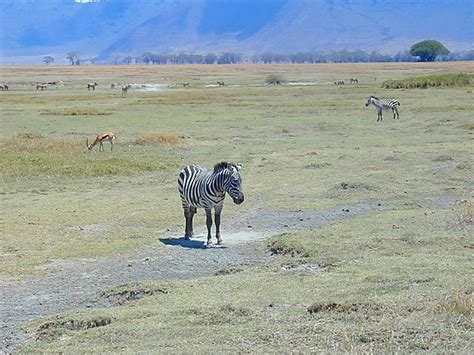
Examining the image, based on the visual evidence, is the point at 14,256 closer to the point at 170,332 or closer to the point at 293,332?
the point at 170,332

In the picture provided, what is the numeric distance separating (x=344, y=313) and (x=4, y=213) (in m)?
12.3

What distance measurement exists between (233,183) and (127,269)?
2846mm

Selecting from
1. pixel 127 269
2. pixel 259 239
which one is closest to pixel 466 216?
pixel 259 239

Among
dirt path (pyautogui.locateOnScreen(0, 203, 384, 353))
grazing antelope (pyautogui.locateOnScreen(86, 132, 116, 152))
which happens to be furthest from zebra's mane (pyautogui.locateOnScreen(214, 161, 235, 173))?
grazing antelope (pyautogui.locateOnScreen(86, 132, 116, 152))

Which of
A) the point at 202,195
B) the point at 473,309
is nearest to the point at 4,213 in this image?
the point at 202,195

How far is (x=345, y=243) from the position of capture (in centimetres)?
1491

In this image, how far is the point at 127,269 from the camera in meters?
13.8

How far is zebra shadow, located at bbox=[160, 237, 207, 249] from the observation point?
15731 millimetres

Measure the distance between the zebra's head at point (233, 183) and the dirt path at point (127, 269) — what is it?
1.02 meters

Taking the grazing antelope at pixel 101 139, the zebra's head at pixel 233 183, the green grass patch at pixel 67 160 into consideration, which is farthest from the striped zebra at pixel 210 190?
the grazing antelope at pixel 101 139

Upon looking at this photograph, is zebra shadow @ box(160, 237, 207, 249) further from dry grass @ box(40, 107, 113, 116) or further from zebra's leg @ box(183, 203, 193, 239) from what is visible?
dry grass @ box(40, 107, 113, 116)

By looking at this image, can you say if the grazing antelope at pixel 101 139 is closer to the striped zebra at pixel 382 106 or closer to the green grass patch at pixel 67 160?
the green grass patch at pixel 67 160

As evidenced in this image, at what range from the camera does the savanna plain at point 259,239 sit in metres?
9.33

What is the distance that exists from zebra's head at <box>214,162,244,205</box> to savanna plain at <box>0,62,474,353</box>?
3.35 feet
